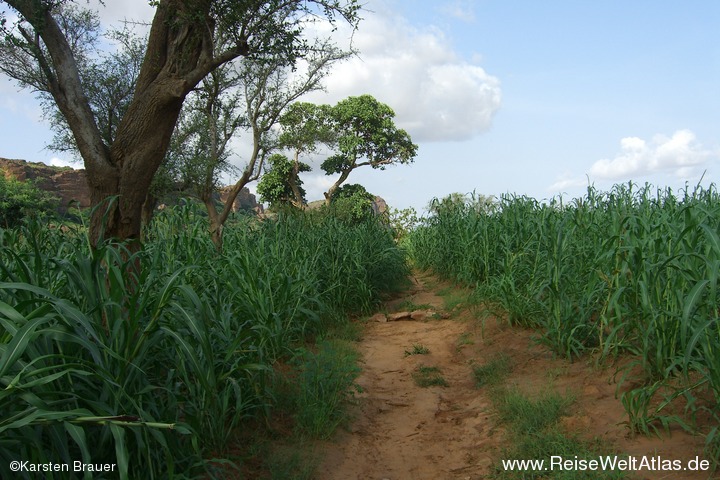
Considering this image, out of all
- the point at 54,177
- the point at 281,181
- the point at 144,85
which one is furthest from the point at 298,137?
the point at 54,177

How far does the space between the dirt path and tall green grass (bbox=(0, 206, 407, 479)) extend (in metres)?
0.81

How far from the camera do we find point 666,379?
3.40m

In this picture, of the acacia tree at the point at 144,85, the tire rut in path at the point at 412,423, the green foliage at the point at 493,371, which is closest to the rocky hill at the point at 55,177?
the acacia tree at the point at 144,85

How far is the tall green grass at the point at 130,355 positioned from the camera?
220 cm

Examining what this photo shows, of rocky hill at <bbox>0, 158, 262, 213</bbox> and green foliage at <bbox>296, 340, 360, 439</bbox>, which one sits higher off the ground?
rocky hill at <bbox>0, 158, 262, 213</bbox>

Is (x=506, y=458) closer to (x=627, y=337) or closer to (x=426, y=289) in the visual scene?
(x=627, y=337)

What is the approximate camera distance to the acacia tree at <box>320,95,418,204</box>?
29203mm

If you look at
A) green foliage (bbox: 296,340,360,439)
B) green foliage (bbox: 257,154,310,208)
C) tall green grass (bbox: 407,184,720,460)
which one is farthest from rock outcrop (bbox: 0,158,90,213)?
green foliage (bbox: 296,340,360,439)

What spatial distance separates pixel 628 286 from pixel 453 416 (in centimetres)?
168

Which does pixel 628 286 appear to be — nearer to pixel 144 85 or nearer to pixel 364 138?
pixel 144 85

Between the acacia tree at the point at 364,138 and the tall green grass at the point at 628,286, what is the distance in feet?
72.6

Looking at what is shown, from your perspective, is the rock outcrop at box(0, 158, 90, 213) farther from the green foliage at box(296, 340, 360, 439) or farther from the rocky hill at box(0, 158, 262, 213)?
the green foliage at box(296, 340, 360, 439)

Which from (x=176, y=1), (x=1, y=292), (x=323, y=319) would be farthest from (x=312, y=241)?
(x=1, y=292)

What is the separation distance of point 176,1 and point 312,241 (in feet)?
11.1
